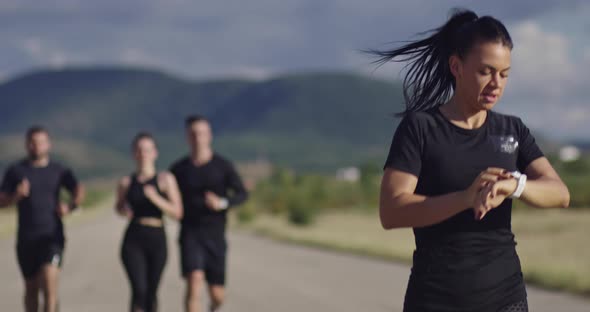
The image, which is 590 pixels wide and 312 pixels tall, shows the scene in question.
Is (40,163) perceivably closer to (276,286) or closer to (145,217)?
(145,217)

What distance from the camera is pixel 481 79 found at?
3836 mm

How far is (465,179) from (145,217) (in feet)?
19.4

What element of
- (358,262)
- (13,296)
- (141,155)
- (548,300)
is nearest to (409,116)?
(141,155)

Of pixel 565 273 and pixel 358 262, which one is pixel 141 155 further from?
pixel 358 262

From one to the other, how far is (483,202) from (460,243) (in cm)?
54

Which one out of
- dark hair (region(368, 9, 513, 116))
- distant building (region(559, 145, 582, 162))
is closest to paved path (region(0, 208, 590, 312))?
dark hair (region(368, 9, 513, 116))

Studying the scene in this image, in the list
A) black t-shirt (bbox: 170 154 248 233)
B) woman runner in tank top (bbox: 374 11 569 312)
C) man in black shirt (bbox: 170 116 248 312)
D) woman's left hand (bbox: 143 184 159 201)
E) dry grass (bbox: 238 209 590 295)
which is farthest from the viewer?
dry grass (bbox: 238 209 590 295)

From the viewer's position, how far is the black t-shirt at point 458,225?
12.9 ft

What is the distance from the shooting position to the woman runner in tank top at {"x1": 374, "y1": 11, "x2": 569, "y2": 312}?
3.84 m

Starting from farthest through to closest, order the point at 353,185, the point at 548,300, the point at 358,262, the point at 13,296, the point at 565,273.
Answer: the point at 353,185, the point at 358,262, the point at 565,273, the point at 13,296, the point at 548,300

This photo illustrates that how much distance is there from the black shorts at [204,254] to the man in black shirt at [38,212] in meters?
1.11

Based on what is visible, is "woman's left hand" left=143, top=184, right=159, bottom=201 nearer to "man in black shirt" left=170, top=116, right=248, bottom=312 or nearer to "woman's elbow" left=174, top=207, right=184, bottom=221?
"woman's elbow" left=174, top=207, right=184, bottom=221

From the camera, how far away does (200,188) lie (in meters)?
9.85

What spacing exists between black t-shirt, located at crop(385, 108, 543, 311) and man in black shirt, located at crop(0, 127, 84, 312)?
20.0 ft
